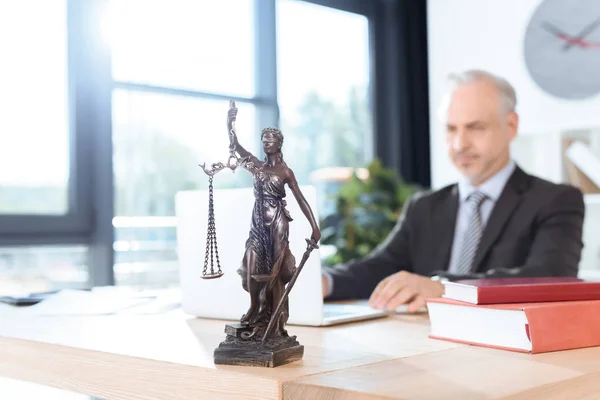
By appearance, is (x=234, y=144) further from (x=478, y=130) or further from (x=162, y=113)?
(x=162, y=113)

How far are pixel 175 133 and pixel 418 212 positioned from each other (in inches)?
71.1

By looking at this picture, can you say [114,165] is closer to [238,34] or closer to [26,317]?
[238,34]

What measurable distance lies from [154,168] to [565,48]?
7.36ft

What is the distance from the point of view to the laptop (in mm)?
1396

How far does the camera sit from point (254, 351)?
105 cm

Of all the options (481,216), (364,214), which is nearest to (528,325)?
(481,216)

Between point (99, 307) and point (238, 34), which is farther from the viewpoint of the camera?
point (238, 34)

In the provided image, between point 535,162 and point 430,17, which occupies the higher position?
point 430,17

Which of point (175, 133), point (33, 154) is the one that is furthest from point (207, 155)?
point (33, 154)

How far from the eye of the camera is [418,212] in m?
2.63

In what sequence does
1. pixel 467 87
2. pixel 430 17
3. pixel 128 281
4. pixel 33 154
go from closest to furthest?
1. pixel 467 87
2. pixel 33 154
3. pixel 128 281
4. pixel 430 17

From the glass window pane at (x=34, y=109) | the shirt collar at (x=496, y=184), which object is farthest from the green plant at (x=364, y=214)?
the shirt collar at (x=496, y=184)

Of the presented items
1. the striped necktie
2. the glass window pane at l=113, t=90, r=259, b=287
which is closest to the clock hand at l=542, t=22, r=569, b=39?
the glass window pane at l=113, t=90, r=259, b=287

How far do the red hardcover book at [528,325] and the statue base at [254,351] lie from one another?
31 centimetres
